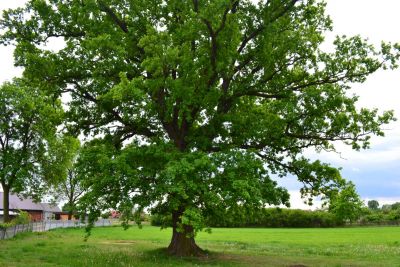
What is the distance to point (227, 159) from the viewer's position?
1953 cm

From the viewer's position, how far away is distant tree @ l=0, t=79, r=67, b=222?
45.1 m

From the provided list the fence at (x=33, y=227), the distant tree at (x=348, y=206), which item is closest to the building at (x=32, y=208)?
the fence at (x=33, y=227)

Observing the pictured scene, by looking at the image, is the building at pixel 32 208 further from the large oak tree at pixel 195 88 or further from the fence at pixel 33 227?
the large oak tree at pixel 195 88

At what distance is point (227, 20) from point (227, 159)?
6.24m

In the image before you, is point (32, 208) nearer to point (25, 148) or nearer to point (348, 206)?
point (25, 148)

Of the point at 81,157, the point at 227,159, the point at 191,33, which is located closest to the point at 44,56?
the point at 81,157

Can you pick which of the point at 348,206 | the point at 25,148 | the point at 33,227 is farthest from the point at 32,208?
the point at 348,206

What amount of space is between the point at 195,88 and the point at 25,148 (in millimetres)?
32698

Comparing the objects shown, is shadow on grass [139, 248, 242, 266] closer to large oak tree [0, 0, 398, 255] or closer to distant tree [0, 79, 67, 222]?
large oak tree [0, 0, 398, 255]

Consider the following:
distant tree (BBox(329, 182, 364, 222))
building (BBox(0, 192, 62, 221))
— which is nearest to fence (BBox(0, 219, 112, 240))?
building (BBox(0, 192, 62, 221))

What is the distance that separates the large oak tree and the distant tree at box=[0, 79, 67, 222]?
1987 centimetres

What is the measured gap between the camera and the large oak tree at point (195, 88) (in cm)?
1972

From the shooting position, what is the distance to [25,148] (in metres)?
48.5

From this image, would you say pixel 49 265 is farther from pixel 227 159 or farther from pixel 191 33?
pixel 191 33
